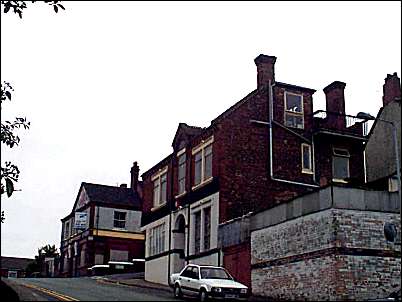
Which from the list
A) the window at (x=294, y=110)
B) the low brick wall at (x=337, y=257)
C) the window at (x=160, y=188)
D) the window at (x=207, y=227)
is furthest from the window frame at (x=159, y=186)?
the low brick wall at (x=337, y=257)

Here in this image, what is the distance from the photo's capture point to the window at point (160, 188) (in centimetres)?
4453

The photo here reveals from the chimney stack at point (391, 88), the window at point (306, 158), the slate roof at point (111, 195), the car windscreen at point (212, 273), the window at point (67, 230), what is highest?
the chimney stack at point (391, 88)

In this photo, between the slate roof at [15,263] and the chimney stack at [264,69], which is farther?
the slate roof at [15,263]

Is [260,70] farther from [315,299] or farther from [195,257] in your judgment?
[315,299]

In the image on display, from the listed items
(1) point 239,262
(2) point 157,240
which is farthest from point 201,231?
(2) point 157,240

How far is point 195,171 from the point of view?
132ft

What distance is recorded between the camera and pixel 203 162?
3906 centimetres

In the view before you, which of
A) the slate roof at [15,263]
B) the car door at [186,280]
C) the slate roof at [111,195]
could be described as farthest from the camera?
the slate roof at [15,263]

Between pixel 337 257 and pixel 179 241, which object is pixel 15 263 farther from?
pixel 337 257

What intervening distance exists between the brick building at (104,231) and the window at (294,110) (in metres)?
26.8

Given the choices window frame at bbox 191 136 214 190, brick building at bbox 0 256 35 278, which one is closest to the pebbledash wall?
window frame at bbox 191 136 214 190

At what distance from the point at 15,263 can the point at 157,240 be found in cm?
5334

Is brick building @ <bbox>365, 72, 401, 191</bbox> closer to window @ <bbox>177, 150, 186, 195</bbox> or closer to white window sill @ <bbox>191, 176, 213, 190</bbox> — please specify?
white window sill @ <bbox>191, 176, 213, 190</bbox>

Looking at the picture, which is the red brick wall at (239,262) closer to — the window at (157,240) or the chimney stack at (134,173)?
the window at (157,240)
